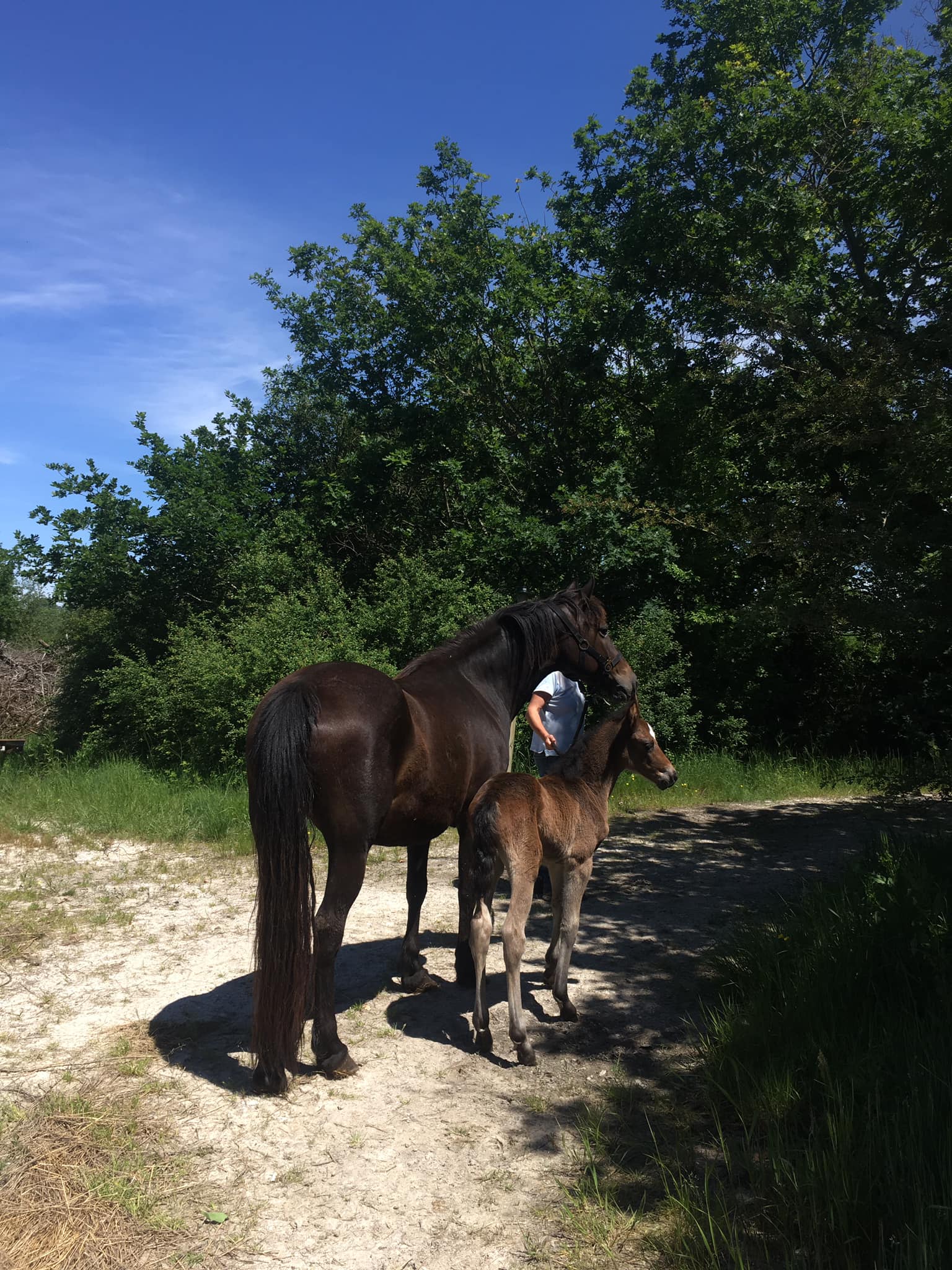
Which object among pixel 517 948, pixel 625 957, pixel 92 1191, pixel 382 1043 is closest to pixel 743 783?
pixel 625 957

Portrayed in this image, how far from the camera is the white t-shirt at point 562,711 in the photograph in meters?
6.52

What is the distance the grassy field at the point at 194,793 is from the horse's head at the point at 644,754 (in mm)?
2086

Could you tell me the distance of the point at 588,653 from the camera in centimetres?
539

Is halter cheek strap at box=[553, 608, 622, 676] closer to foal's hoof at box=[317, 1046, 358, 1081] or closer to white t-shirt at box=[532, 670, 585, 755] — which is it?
white t-shirt at box=[532, 670, 585, 755]

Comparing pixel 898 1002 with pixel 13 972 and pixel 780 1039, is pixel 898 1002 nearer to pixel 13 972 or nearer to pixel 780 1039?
pixel 780 1039

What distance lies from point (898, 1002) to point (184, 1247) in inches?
116

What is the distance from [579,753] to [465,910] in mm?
1098

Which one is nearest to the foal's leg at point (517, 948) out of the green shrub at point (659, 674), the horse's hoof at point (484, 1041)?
the horse's hoof at point (484, 1041)

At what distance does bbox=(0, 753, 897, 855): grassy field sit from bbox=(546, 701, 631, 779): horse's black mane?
8.03 feet

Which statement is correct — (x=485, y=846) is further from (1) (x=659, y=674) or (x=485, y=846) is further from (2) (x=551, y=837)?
(1) (x=659, y=674)

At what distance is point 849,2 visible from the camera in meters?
13.0

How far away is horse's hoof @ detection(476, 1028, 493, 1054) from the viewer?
4039mm

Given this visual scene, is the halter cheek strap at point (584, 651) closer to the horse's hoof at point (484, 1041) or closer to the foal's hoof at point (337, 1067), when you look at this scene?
the horse's hoof at point (484, 1041)

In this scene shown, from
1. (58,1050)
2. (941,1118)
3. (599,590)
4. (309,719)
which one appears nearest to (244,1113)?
(58,1050)
